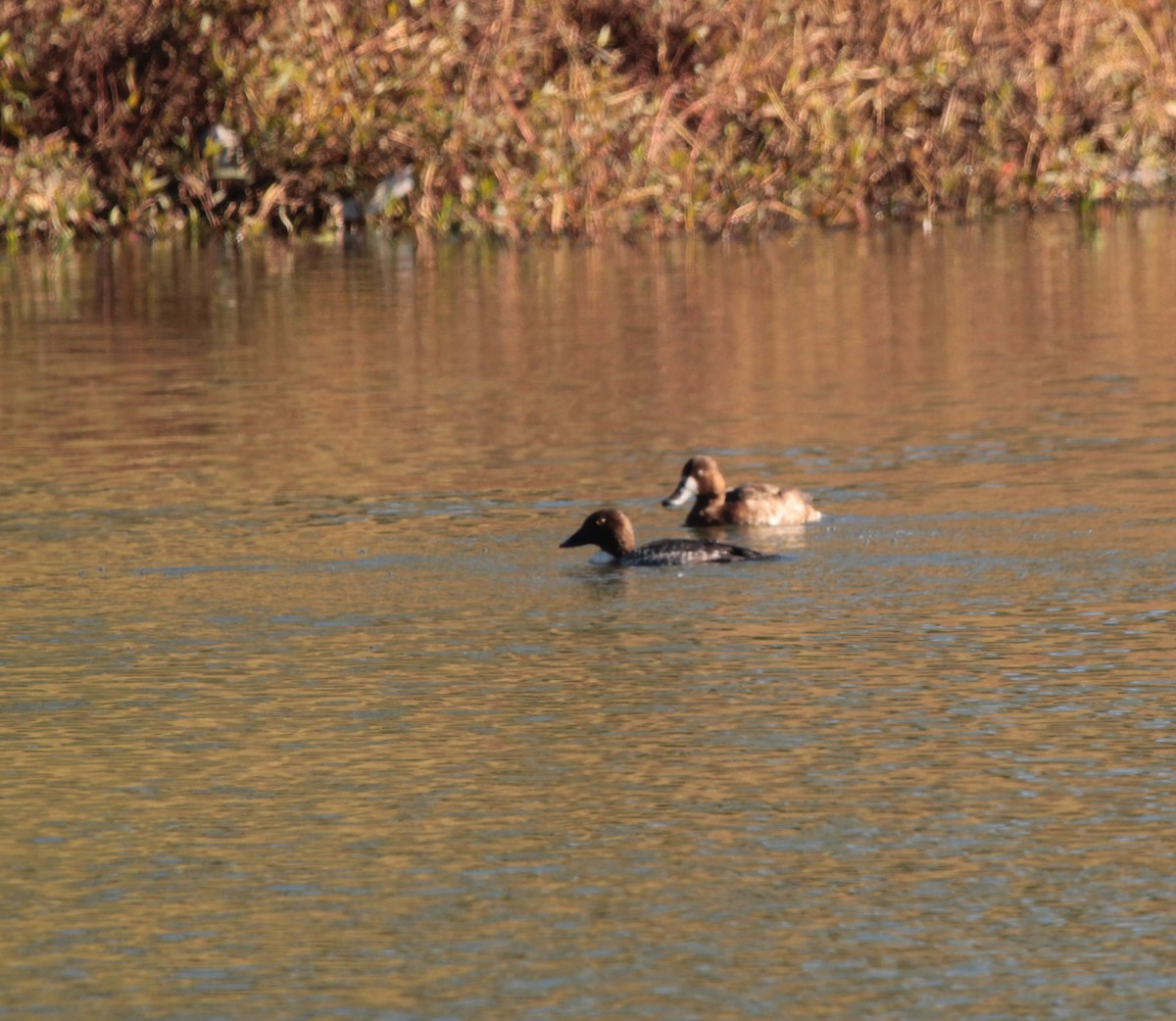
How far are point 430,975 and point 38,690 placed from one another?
3187 mm

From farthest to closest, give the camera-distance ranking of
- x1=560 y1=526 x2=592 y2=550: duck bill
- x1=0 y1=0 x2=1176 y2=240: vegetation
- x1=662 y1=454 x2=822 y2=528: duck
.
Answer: x1=0 y1=0 x2=1176 y2=240: vegetation < x1=662 y1=454 x2=822 y2=528: duck < x1=560 y1=526 x2=592 y2=550: duck bill

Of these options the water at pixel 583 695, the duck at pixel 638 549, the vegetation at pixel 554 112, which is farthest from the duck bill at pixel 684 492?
the vegetation at pixel 554 112

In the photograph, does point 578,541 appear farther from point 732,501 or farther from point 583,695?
point 583,695

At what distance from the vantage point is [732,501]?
11.9 metres

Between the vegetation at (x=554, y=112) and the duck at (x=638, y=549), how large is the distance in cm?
1971

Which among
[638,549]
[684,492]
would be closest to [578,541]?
[638,549]

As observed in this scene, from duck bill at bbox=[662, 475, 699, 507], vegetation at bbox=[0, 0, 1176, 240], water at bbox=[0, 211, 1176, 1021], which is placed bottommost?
water at bbox=[0, 211, 1176, 1021]

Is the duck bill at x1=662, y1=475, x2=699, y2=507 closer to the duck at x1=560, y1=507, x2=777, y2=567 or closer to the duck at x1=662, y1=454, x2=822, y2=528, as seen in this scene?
the duck at x1=662, y1=454, x2=822, y2=528

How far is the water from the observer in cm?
590

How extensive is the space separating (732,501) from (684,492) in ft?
1.25

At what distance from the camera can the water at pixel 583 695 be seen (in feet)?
19.4

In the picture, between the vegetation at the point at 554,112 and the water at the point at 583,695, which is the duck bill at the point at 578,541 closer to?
the water at the point at 583,695

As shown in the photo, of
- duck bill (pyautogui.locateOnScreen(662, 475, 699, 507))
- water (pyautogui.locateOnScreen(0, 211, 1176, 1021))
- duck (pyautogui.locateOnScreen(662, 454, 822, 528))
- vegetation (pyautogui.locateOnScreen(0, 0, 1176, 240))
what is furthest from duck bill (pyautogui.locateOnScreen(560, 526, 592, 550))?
vegetation (pyautogui.locateOnScreen(0, 0, 1176, 240))

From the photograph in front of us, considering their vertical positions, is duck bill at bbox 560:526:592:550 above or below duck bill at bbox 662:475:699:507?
below
